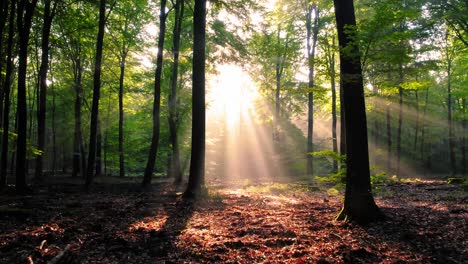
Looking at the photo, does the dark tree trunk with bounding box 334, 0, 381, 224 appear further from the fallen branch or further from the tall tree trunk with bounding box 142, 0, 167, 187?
A: the tall tree trunk with bounding box 142, 0, 167, 187

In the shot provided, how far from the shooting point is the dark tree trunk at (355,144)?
714 centimetres

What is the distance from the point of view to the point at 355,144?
7285 millimetres

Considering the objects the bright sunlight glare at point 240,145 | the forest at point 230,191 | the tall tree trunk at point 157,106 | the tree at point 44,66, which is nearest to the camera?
the forest at point 230,191

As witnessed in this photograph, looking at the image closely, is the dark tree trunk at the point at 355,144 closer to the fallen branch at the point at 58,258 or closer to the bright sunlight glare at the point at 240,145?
the fallen branch at the point at 58,258

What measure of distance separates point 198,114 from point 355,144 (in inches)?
253

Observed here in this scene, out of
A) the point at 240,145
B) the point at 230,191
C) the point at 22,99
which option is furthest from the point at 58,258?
the point at 240,145

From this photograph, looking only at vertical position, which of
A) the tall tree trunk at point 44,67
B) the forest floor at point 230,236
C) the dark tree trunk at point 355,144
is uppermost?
the tall tree trunk at point 44,67

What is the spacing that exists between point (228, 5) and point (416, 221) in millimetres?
10843

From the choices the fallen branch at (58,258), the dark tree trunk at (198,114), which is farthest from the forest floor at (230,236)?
the dark tree trunk at (198,114)

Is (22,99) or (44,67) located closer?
(22,99)

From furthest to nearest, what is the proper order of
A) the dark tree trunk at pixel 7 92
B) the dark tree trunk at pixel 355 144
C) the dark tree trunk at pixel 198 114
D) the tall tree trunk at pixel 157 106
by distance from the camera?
the tall tree trunk at pixel 157 106
the dark tree trunk at pixel 7 92
the dark tree trunk at pixel 198 114
the dark tree trunk at pixel 355 144

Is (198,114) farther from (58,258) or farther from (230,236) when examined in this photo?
(58,258)

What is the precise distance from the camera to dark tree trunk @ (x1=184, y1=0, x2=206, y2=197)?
39.6 ft

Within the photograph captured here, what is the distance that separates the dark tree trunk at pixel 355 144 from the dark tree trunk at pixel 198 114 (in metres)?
6.03
